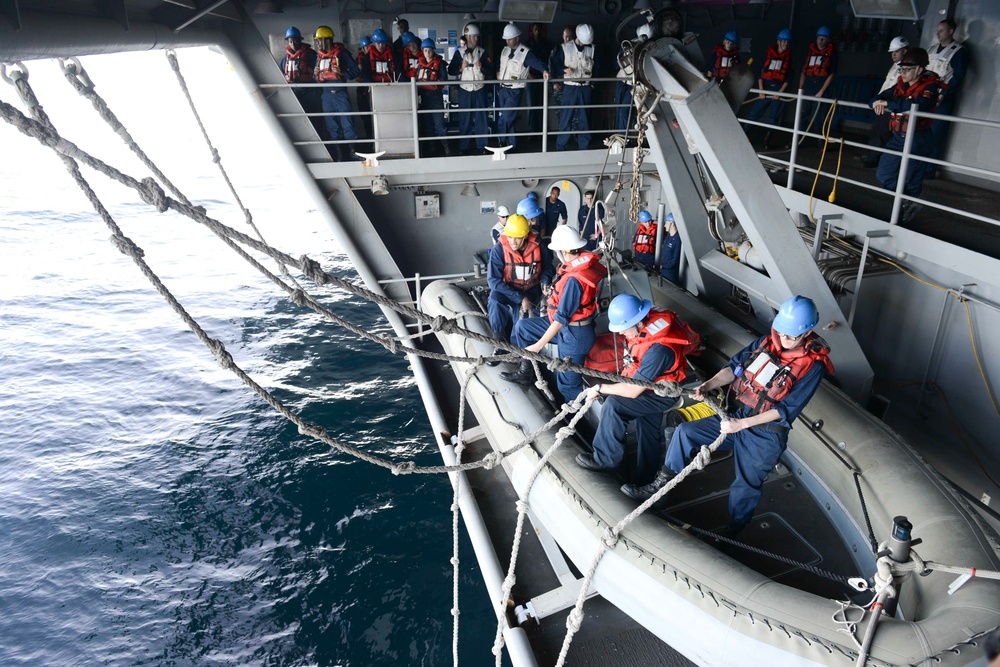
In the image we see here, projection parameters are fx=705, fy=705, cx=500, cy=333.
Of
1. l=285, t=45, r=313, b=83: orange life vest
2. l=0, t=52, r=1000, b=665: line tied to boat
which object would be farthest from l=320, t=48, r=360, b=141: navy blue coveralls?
l=0, t=52, r=1000, b=665: line tied to boat

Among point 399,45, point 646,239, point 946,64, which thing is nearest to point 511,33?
point 399,45

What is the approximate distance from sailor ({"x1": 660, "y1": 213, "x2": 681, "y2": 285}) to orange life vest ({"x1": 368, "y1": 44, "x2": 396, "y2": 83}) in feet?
12.7

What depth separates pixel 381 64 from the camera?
844cm

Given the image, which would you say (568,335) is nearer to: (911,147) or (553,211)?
(911,147)

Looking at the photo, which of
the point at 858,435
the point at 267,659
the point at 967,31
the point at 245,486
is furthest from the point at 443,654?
the point at 967,31

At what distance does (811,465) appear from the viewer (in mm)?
4766

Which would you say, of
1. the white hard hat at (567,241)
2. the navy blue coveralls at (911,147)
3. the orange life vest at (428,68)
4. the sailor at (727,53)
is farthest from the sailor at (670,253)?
the white hard hat at (567,241)

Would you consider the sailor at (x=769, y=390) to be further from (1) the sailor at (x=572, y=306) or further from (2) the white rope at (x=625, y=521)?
(1) the sailor at (x=572, y=306)

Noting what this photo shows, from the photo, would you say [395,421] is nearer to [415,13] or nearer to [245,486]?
[245,486]

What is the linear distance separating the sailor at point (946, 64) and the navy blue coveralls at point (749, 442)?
13.0 ft

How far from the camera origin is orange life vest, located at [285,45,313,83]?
827cm

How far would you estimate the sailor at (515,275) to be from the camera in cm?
628

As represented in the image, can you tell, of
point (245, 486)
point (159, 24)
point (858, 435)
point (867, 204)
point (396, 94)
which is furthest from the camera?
point (396, 94)

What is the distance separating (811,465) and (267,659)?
14.7 feet
